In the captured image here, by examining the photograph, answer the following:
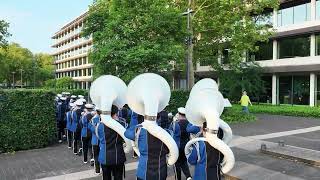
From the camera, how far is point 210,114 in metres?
5.23

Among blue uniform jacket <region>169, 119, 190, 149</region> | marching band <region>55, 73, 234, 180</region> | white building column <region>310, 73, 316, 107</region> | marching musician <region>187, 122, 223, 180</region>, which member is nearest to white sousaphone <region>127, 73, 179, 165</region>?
marching band <region>55, 73, 234, 180</region>

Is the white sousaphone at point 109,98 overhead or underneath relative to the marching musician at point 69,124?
overhead

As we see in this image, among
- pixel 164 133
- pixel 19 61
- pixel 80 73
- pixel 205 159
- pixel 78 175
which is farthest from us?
pixel 80 73

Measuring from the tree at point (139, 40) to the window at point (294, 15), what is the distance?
51.3 ft

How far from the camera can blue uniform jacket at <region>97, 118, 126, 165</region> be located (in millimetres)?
6949

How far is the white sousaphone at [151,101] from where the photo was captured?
18.3ft

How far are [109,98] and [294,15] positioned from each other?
94.6 feet

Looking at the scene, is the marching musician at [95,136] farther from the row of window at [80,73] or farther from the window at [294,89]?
the row of window at [80,73]

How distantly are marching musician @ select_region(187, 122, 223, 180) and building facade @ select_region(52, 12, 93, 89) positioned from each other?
254 ft

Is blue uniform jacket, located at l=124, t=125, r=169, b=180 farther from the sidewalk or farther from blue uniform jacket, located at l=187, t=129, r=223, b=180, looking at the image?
the sidewalk

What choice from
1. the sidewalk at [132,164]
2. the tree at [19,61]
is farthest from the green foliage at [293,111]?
the tree at [19,61]

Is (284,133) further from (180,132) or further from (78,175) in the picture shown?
(78,175)

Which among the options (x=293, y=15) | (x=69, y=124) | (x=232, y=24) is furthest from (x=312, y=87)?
(x=69, y=124)

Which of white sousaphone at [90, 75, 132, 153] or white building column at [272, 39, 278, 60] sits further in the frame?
white building column at [272, 39, 278, 60]
